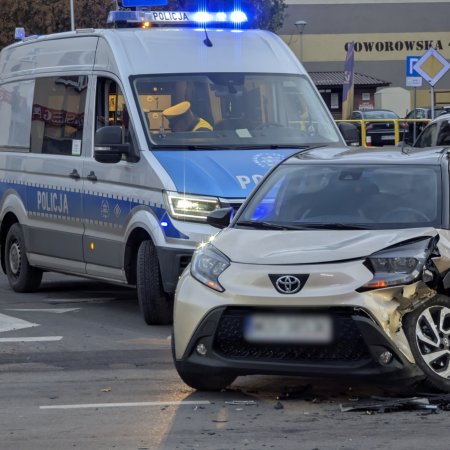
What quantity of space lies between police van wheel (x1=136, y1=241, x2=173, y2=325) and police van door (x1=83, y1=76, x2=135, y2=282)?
493 millimetres

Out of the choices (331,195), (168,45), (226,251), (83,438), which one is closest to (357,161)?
(331,195)

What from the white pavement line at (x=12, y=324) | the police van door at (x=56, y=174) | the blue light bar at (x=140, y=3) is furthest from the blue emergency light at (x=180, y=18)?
the white pavement line at (x=12, y=324)

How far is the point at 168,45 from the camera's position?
463 inches

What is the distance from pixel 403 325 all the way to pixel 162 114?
463cm

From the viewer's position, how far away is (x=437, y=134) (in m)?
17.2

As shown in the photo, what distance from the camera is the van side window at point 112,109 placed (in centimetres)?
1123

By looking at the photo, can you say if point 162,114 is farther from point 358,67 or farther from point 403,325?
point 358,67

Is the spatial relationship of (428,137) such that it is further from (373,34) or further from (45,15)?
(373,34)

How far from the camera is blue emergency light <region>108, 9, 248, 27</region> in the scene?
12.5 metres

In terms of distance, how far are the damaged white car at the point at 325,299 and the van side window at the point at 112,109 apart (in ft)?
11.0

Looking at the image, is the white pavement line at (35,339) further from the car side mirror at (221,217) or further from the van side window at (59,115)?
the van side window at (59,115)

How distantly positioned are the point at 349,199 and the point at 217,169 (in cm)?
244

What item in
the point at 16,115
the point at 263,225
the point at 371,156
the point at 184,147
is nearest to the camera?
the point at 263,225

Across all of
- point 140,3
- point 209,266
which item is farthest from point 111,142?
point 209,266
